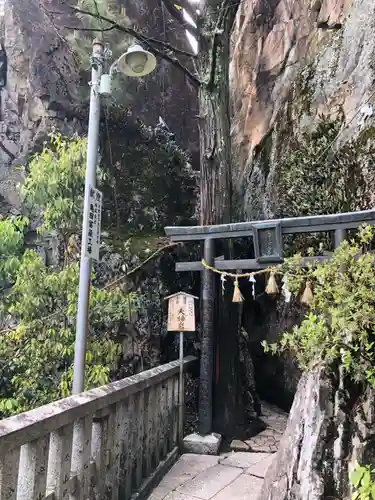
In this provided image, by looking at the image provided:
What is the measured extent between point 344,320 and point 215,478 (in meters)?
2.80

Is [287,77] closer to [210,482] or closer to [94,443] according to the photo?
[210,482]

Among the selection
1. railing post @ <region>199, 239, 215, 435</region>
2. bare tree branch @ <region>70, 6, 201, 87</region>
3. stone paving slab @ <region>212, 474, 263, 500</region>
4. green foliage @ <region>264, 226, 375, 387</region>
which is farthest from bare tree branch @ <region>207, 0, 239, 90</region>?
stone paving slab @ <region>212, 474, 263, 500</region>

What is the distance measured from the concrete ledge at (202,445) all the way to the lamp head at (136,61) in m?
4.49

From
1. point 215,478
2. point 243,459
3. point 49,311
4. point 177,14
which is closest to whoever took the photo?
point 215,478

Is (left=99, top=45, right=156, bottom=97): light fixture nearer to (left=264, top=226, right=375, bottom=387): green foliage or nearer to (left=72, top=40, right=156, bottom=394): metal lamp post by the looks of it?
(left=72, top=40, right=156, bottom=394): metal lamp post

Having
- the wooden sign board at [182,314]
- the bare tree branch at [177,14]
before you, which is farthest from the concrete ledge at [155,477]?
the bare tree branch at [177,14]

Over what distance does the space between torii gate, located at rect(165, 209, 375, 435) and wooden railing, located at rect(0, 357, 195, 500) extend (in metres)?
0.83

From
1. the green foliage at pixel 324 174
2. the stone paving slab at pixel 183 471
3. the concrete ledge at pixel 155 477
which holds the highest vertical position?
the green foliage at pixel 324 174

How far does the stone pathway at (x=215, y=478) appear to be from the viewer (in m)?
4.13

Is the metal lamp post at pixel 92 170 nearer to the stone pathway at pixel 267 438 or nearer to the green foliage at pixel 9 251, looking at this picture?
the green foliage at pixel 9 251

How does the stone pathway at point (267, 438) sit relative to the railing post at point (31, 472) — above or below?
below

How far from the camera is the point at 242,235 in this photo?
5953 mm

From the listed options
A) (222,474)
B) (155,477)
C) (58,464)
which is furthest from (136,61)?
(222,474)

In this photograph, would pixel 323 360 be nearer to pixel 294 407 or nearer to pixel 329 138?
pixel 294 407
